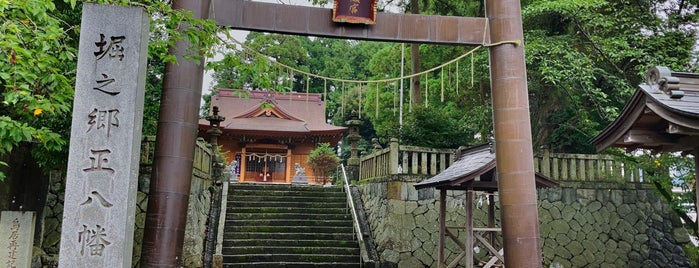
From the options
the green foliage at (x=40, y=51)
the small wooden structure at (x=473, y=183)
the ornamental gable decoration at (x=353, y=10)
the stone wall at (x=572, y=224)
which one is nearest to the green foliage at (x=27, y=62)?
the green foliage at (x=40, y=51)

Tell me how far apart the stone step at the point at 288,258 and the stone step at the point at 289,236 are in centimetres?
73

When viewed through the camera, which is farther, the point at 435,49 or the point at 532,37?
the point at 435,49

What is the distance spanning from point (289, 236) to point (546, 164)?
19.0ft

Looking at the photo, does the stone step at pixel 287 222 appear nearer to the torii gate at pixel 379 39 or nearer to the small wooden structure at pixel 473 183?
the small wooden structure at pixel 473 183

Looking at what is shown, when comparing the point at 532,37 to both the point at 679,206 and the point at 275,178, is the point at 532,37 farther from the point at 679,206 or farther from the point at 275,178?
the point at 275,178

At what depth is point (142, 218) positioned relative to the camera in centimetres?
871

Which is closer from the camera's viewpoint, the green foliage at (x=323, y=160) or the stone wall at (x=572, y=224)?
the stone wall at (x=572, y=224)

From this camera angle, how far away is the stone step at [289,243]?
33.8 ft

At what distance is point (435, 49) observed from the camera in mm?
16953

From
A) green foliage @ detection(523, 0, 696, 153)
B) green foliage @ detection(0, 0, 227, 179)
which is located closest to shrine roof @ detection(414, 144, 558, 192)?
green foliage @ detection(523, 0, 696, 153)

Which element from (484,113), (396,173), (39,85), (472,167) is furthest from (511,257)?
(484,113)

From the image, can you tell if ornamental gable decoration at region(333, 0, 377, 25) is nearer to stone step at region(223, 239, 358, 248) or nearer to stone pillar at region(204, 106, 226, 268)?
stone pillar at region(204, 106, 226, 268)

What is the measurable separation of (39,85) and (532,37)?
10072 mm

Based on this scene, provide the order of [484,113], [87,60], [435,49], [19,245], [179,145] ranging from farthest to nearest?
[435,49], [484,113], [19,245], [179,145], [87,60]
